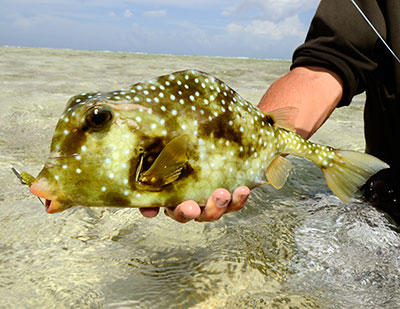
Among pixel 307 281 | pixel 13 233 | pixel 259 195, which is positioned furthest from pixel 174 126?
pixel 259 195

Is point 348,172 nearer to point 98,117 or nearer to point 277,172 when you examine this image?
point 277,172

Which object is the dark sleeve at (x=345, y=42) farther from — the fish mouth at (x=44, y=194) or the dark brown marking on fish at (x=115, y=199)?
the fish mouth at (x=44, y=194)

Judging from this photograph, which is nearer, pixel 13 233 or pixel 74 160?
pixel 74 160

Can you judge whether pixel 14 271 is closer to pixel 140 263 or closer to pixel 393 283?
pixel 140 263

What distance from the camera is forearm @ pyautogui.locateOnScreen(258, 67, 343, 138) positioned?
2.99 metres

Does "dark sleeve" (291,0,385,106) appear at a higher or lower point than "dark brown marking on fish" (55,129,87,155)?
higher

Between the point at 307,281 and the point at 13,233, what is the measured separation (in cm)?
193

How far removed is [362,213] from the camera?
3.32 metres

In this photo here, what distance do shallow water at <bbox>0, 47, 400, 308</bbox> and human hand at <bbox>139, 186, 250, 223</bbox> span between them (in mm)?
547

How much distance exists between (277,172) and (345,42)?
5.17 ft

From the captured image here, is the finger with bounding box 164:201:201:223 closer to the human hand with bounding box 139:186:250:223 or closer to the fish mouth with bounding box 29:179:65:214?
the human hand with bounding box 139:186:250:223

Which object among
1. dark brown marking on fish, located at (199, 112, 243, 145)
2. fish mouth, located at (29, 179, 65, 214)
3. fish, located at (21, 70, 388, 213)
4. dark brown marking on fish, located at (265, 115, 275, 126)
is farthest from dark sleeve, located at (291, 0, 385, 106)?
fish mouth, located at (29, 179, 65, 214)

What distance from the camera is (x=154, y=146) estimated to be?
1.62 m

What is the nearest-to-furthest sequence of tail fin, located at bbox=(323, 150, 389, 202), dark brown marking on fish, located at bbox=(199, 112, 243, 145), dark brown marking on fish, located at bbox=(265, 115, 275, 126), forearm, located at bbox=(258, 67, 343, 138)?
dark brown marking on fish, located at bbox=(199, 112, 243, 145)
dark brown marking on fish, located at bbox=(265, 115, 275, 126)
tail fin, located at bbox=(323, 150, 389, 202)
forearm, located at bbox=(258, 67, 343, 138)
